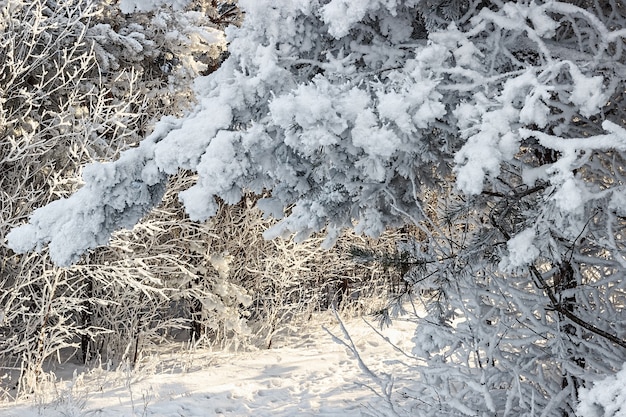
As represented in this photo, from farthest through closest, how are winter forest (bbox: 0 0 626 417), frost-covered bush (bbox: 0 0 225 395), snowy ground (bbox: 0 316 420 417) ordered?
frost-covered bush (bbox: 0 0 225 395), snowy ground (bbox: 0 316 420 417), winter forest (bbox: 0 0 626 417)

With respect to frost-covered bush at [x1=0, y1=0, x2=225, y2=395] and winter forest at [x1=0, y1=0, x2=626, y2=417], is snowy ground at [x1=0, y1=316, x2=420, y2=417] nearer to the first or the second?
frost-covered bush at [x1=0, y1=0, x2=225, y2=395]

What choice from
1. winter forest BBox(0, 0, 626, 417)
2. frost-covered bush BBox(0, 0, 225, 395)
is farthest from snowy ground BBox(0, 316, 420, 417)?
winter forest BBox(0, 0, 626, 417)

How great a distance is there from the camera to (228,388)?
700cm

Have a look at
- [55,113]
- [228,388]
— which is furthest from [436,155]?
[55,113]

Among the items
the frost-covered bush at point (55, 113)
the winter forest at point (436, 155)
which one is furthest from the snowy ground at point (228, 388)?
the winter forest at point (436, 155)

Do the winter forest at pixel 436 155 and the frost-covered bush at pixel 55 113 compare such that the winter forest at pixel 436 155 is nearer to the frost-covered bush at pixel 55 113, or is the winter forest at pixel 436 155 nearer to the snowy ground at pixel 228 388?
the snowy ground at pixel 228 388

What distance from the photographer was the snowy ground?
19.9 feet

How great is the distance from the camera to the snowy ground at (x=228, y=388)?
605 cm

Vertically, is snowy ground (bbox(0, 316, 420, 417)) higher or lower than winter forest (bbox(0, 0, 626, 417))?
lower

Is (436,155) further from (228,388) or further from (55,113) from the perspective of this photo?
(55,113)

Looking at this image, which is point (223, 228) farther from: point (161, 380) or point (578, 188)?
point (578, 188)

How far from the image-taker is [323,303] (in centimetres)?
1344

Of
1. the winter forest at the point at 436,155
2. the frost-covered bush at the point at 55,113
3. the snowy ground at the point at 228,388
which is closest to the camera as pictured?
the winter forest at the point at 436,155

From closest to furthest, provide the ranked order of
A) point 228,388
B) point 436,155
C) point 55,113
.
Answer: point 436,155 → point 228,388 → point 55,113
